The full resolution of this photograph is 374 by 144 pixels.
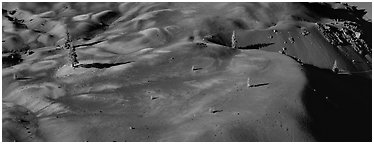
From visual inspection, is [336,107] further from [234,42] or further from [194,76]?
[234,42]

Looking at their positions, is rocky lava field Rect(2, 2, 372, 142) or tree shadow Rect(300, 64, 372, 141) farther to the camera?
rocky lava field Rect(2, 2, 372, 142)

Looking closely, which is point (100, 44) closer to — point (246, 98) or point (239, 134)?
point (246, 98)

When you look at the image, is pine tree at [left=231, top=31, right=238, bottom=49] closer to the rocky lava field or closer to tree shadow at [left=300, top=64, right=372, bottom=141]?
the rocky lava field

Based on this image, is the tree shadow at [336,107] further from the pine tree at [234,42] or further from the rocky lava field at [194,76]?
the pine tree at [234,42]

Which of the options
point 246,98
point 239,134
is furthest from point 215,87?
point 239,134

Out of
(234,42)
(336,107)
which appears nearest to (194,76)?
(234,42)

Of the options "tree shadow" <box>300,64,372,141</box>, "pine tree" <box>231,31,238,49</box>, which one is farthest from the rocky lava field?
"pine tree" <box>231,31,238,49</box>
